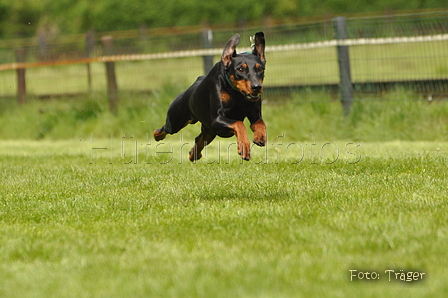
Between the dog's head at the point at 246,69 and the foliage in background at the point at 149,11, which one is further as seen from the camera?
the foliage in background at the point at 149,11

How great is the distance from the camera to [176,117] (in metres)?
7.25

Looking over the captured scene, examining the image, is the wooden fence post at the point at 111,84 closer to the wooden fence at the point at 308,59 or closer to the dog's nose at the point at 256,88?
the wooden fence at the point at 308,59

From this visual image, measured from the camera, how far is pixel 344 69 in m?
12.2

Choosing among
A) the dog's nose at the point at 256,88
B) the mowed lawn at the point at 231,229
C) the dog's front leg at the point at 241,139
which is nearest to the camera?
the mowed lawn at the point at 231,229

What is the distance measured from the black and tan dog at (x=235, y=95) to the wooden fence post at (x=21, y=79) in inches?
431

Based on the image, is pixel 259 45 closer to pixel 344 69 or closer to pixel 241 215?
pixel 241 215

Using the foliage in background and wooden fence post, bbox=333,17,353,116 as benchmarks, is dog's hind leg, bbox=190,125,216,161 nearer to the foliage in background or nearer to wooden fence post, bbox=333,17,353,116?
wooden fence post, bbox=333,17,353,116

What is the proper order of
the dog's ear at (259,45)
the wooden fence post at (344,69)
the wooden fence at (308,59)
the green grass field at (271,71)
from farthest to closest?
the green grass field at (271,71)
the wooden fence post at (344,69)
the wooden fence at (308,59)
the dog's ear at (259,45)

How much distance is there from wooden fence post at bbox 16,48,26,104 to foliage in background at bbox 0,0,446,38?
18.4m

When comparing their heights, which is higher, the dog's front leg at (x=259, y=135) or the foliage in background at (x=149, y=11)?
the foliage in background at (x=149, y=11)

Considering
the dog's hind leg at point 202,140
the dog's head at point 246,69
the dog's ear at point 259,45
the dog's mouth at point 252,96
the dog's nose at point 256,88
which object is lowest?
the dog's hind leg at point 202,140

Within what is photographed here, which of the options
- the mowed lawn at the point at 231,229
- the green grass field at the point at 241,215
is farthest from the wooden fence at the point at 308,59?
the mowed lawn at the point at 231,229

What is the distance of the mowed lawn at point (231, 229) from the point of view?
3.74 metres

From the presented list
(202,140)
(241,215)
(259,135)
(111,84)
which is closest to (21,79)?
(111,84)
